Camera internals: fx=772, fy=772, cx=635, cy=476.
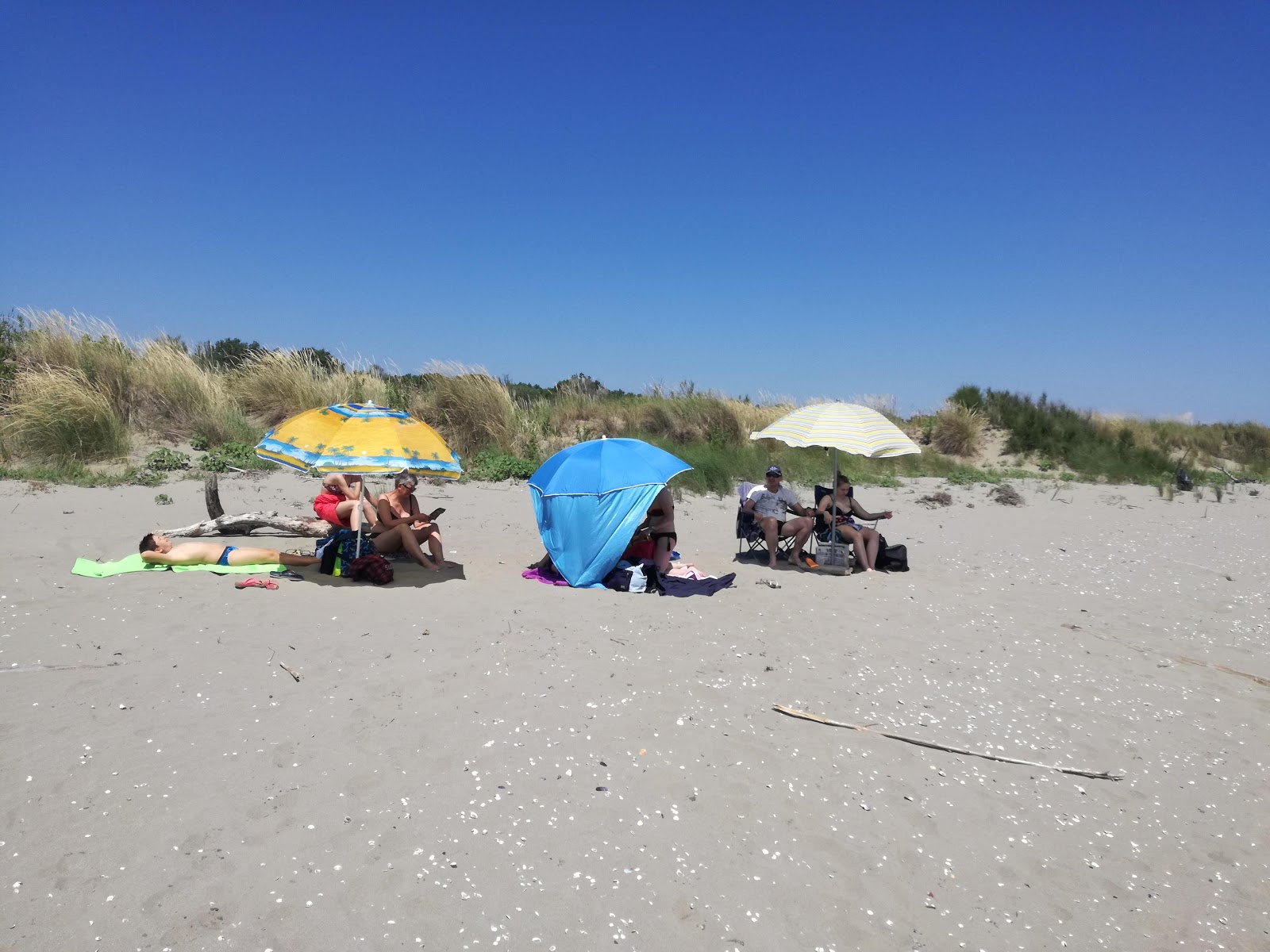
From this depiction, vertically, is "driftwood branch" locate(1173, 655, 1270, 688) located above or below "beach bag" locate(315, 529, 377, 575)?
below

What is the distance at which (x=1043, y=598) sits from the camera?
7.39m

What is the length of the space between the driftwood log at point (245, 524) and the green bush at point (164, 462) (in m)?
3.10

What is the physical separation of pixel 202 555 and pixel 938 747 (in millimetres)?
5968

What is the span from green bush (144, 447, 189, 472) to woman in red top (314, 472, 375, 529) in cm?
471

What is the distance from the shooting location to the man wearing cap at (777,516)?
8125 mm

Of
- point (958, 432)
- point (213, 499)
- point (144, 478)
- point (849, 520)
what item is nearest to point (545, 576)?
point (849, 520)

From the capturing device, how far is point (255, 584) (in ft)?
20.2

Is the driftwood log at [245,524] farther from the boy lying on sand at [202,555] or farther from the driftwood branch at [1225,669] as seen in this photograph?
the driftwood branch at [1225,669]

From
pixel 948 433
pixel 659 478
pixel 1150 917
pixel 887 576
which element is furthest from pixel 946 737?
pixel 948 433

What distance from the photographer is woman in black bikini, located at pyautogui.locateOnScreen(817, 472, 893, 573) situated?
8070 mm

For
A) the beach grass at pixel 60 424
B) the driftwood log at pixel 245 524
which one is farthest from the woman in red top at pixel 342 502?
the beach grass at pixel 60 424

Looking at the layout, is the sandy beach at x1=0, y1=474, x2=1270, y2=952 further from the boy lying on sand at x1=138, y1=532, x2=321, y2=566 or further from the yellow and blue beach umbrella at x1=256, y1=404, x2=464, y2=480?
the yellow and blue beach umbrella at x1=256, y1=404, x2=464, y2=480

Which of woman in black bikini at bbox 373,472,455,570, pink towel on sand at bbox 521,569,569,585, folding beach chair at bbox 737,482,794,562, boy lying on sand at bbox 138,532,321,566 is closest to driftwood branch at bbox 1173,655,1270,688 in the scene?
folding beach chair at bbox 737,482,794,562

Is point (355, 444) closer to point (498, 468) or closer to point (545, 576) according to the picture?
point (545, 576)
